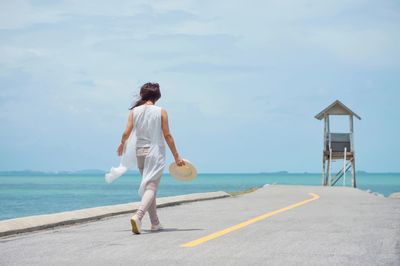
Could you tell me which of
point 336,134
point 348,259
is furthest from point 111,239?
point 336,134

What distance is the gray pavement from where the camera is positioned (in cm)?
786

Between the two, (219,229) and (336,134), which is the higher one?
(336,134)

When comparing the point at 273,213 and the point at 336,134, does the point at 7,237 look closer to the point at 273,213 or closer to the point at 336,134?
the point at 273,213

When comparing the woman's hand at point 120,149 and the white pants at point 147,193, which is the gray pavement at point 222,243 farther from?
the woman's hand at point 120,149

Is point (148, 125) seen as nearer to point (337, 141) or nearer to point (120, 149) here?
point (120, 149)

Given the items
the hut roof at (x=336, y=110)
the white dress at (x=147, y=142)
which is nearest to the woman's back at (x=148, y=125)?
the white dress at (x=147, y=142)

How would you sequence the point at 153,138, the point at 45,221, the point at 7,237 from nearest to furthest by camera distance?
the point at 7,237, the point at 153,138, the point at 45,221

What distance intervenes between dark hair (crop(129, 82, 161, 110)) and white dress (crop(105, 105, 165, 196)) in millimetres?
180

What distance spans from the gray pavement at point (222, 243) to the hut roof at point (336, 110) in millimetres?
30963

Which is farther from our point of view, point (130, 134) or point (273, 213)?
point (273, 213)

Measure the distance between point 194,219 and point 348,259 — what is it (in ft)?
19.8

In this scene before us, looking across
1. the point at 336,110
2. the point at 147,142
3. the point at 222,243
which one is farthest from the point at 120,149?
the point at 336,110

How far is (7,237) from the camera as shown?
1070 cm

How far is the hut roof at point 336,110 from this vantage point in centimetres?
4475
